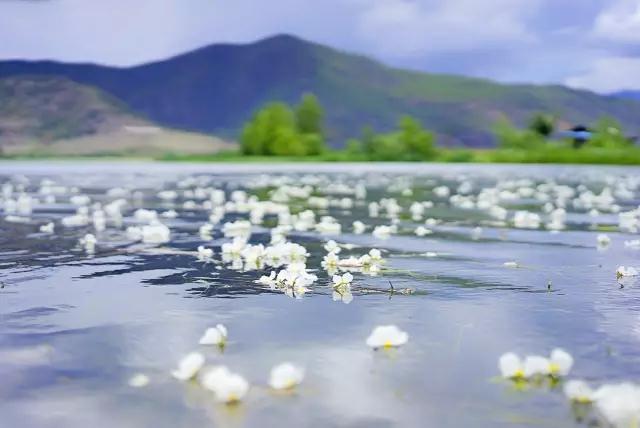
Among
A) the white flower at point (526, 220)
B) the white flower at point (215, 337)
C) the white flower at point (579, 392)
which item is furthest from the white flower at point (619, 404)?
the white flower at point (526, 220)

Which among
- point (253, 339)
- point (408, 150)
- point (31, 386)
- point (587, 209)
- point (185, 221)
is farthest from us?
point (408, 150)

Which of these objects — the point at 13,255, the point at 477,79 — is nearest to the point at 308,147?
the point at 13,255

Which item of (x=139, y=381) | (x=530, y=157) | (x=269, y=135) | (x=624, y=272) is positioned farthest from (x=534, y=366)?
(x=269, y=135)

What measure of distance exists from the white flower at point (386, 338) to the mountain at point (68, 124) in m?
72.2

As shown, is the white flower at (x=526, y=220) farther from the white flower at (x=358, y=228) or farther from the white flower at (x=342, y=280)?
the white flower at (x=342, y=280)

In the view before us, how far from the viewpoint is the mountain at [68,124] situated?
3142 inches

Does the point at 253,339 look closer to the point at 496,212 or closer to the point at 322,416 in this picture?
the point at 322,416

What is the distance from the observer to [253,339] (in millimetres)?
4379

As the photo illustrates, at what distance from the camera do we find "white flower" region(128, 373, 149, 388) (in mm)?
3588

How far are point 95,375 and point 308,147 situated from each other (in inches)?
3019

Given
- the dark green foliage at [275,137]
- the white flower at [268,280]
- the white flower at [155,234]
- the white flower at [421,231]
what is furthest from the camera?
the dark green foliage at [275,137]

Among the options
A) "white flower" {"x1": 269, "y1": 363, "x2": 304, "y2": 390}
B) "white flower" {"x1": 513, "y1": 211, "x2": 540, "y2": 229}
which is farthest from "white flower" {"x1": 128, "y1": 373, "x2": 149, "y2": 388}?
"white flower" {"x1": 513, "y1": 211, "x2": 540, "y2": 229}

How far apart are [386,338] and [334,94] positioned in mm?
157548

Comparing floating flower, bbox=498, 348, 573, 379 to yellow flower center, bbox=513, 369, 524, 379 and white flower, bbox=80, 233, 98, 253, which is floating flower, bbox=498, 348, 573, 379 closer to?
yellow flower center, bbox=513, 369, 524, 379
